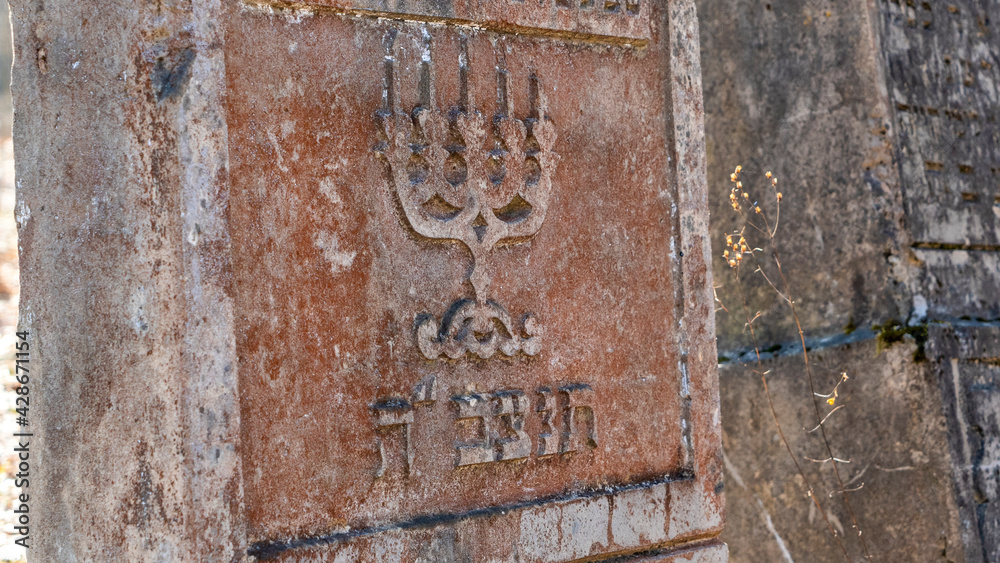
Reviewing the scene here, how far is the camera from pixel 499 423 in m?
2.01

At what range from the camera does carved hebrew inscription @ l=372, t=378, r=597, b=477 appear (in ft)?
6.10

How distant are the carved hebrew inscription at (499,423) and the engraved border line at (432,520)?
105mm

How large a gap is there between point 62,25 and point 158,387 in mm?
699

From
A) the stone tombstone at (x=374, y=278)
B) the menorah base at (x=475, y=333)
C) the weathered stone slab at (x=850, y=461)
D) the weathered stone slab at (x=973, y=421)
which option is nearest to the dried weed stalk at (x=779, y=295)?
the weathered stone slab at (x=850, y=461)

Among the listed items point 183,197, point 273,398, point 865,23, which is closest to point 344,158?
point 183,197

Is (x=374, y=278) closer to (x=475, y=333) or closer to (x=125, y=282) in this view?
(x=475, y=333)

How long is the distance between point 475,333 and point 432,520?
416mm

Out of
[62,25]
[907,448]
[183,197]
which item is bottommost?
[907,448]

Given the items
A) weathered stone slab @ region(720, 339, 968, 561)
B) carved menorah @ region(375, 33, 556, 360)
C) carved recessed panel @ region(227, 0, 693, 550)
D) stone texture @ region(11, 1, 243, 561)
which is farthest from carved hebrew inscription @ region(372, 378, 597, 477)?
weathered stone slab @ region(720, 339, 968, 561)

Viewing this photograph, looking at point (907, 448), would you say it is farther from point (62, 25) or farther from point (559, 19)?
point (62, 25)

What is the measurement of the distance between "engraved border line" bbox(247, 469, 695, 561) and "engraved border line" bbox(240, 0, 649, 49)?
1.05 metres

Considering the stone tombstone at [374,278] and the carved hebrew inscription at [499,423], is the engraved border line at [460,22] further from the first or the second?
the carved hebrew inscription at [499,423]

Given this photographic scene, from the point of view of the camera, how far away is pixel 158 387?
159 centimetres

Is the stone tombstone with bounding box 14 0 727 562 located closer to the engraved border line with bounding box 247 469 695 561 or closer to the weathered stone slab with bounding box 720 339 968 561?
the engraved border line with bounding box 247 469 695 561
